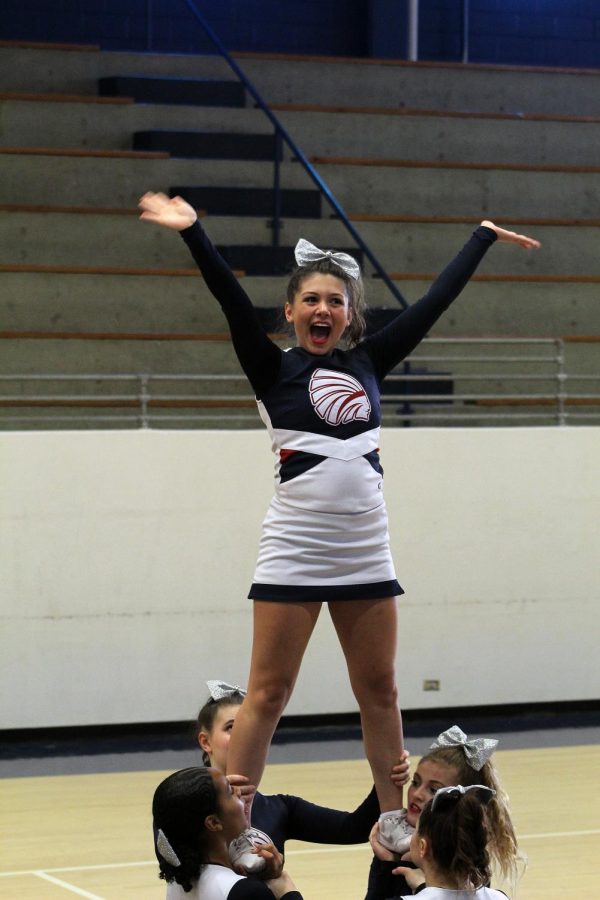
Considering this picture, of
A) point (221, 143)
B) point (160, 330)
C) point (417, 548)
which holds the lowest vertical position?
point (417, 548)

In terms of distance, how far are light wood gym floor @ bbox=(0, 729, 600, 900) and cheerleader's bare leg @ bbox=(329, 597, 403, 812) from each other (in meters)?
1.29

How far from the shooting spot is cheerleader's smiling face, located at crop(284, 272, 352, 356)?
2447 millimetres

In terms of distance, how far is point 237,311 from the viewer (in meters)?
2.38

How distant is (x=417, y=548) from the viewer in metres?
5.74

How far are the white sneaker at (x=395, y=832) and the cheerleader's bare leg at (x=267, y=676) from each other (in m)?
0.22

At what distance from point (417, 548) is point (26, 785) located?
1819 millimetres

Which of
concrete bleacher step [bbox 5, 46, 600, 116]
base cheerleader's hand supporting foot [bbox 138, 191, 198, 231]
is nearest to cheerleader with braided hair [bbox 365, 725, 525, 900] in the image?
base cheerleader's hand supporting foot [bbox 138, 191, 198, 231]

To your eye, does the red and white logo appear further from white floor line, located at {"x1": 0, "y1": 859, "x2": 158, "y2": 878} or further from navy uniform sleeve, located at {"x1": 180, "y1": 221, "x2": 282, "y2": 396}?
white floor line, located at {"x1": 0, "y1": 859, "x2": 158, "y2": 878}

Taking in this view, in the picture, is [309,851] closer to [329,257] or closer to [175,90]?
[329,257]

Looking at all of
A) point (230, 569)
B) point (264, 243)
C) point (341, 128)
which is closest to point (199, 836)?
point (230, 569)

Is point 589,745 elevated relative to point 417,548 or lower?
lower

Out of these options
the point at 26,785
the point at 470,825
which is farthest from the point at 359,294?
the point at 26,785

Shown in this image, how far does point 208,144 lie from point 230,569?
8.19 feet

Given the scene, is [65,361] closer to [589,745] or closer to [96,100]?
[96,100]
